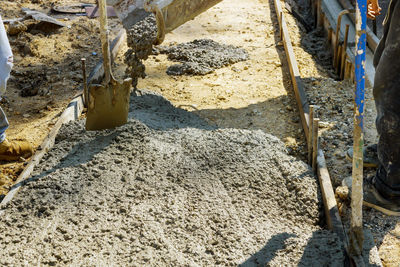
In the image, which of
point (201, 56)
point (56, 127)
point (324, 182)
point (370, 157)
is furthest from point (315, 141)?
point (201, 56)

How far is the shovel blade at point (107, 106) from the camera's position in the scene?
4668mm

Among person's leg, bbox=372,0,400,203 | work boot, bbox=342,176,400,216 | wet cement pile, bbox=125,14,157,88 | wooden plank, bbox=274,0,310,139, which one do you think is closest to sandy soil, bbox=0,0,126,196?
wet cement pile, bbox=125,14,157,88

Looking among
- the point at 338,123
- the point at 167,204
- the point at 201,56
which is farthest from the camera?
the point at 201,56

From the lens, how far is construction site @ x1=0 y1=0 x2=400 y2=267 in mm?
3473

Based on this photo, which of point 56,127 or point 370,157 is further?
point 56,127

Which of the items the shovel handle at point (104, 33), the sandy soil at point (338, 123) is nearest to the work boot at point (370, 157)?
the sandy soil at point (338, 123)

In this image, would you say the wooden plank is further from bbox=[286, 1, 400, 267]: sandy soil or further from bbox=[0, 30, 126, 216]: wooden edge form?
bbox=[0, 30, 126, 216]: wooden edge form

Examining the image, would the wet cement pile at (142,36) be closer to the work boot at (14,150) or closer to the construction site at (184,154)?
the construction site at (184,154)

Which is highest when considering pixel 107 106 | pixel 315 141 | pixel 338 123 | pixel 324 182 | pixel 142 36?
pixel 142 36

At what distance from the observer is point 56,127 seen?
4973 mm

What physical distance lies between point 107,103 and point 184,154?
0.86 m

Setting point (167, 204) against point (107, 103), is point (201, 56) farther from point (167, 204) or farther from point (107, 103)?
point (167, 204)

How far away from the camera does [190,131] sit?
15.6 ft

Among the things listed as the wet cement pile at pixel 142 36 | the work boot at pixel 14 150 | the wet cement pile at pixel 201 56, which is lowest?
the work boot at pixel 14 150
